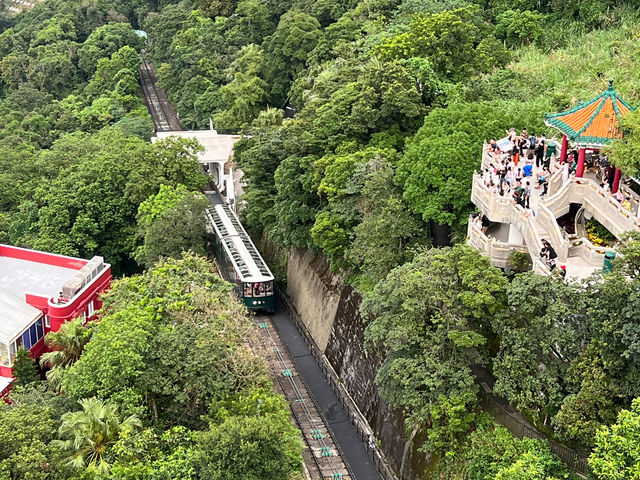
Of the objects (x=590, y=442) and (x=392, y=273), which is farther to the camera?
(x=392, y=273)

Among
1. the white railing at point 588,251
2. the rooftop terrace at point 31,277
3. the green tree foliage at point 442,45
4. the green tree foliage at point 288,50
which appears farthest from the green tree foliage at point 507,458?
the green tree foliage at point 288,50

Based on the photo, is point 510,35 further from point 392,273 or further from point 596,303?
point 596,303

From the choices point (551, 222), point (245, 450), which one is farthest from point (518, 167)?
point (245, 450)

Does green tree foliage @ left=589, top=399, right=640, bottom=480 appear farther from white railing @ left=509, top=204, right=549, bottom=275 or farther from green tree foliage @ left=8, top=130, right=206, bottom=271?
green tree foliage @ left=8, top=130, right=206, bottom=271

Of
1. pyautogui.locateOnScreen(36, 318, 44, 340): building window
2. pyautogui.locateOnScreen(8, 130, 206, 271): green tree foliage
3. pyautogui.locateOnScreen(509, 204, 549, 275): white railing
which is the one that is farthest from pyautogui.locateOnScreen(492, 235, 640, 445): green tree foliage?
pyautogui.locateOnScreen(8, 130, 206, 271): green tree foliage

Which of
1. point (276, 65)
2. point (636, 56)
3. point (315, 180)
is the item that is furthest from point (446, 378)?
point (276, 65)

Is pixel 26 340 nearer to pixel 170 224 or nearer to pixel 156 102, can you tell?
pixel 170 224
